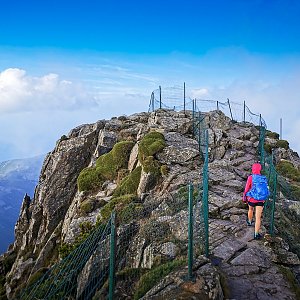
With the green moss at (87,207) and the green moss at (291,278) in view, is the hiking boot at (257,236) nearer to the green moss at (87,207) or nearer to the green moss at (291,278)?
the green moss at (291,278)

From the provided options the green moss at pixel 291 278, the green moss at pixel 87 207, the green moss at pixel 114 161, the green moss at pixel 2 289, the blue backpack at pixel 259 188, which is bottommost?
the green moss at pixel 2 289

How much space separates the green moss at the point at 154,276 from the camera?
33.3 feet

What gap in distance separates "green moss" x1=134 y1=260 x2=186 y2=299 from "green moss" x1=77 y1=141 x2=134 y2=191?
41.8ft

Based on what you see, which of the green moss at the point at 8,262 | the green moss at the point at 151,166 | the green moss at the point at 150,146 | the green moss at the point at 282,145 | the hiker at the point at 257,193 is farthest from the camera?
the green moss at the point at 282,145

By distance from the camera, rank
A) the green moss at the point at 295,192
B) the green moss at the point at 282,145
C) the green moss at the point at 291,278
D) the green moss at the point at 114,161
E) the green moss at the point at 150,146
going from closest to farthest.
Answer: the green moss at the point at 291,278
the green moss at the point at 295,192
the green moss at the point at 150,146
the green moss at the point at 114,161
the green moss at the point at 282,145

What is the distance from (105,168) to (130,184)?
3.86 m

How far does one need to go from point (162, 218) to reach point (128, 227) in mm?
1481

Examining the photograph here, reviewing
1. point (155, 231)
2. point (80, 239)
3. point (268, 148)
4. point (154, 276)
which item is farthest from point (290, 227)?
point (268, 148)

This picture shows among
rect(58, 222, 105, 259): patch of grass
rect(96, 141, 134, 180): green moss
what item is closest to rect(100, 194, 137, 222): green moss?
rect(58, 222, 105, 259): patch of grass

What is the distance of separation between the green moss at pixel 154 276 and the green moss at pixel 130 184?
9485mm

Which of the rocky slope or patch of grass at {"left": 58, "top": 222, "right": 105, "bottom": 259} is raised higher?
the rocky slope

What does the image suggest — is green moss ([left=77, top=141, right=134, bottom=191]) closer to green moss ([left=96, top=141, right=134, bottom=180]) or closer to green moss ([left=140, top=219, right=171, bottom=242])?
green moss ([left=96, top=141, right=134, bottom=180])

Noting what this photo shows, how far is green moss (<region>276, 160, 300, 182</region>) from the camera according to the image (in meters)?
25.5

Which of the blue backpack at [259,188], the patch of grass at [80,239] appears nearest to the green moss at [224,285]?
the blue backpack at [259,188]
